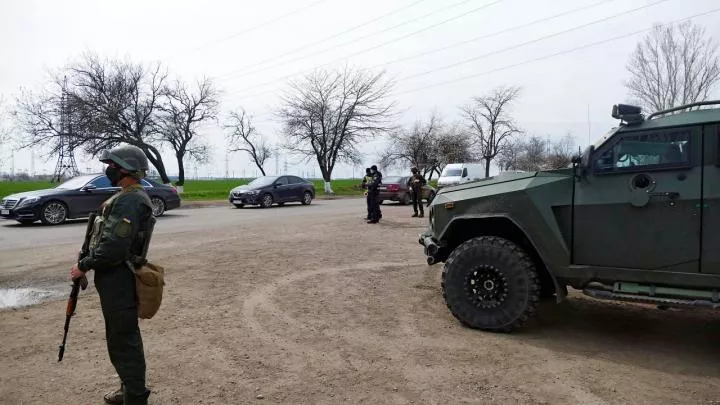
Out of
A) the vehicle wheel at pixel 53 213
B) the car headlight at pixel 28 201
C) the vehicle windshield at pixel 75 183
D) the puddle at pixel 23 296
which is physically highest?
the vehicle windshield at pixel 75 183

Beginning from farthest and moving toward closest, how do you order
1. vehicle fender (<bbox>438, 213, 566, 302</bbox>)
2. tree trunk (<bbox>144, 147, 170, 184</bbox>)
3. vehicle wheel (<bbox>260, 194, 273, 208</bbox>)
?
tree trunk (<bbox>144, 147, 170, 184</bbox>) → vehicle wheel (<bbox>260, 194, 273, 208</bbox>) → vehicle fender (<bbox>438, 213, 566, 302</bbox>)

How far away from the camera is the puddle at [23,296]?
563 centimetres

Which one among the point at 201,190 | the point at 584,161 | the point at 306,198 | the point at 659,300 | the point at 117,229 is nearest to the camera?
the point at 117,229

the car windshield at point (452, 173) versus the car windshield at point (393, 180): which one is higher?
the car windshield at point (452, 173)

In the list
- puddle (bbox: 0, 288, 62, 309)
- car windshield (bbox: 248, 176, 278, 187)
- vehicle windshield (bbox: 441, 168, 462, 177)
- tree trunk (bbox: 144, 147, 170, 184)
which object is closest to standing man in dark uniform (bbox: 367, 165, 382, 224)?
car windshield (bbox: 248, 176, 278, 187)

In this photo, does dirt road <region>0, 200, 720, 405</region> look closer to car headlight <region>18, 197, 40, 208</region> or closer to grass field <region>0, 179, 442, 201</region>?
car headlight <region>18, 197, 40, 208</region>

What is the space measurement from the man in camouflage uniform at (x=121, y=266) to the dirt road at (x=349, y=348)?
15.4 inches

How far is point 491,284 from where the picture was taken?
4.68 metres

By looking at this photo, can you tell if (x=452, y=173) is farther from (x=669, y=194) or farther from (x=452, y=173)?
(x=669, y=194)

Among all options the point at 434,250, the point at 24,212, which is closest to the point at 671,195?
the point at 434,250

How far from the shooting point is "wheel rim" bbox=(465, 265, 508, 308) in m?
4.64

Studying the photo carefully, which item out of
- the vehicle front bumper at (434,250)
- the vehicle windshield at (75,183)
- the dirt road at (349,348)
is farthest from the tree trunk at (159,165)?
the vehicle front bumper at (434,250)

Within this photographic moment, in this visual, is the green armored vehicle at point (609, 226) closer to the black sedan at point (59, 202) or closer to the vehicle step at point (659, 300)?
the vehicle step at point (659, 300)

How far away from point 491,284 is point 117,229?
3262 millimetres
